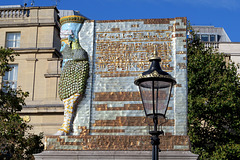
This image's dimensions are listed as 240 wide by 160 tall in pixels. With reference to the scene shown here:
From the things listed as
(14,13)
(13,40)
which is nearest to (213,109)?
(13,40)

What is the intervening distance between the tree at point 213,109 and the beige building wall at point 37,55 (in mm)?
11633

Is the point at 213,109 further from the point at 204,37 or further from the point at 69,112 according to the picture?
the point at 204,37

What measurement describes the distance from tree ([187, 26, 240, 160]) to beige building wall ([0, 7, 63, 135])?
1163cm

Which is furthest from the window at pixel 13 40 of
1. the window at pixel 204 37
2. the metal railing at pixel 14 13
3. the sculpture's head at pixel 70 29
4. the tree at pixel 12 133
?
the sculpture's head at pixel 70 29

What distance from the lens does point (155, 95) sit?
11422 millimetres

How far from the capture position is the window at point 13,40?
123 ft

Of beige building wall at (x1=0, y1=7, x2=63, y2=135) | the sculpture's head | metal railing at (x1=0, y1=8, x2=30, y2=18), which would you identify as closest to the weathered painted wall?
the sculpture's head

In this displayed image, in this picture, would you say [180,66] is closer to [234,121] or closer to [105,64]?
[105,64]

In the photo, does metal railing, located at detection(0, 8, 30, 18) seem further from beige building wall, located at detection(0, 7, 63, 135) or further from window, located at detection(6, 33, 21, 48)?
window, located at detection(6, 33, 21, 48)

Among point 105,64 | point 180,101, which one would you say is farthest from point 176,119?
point 105,64

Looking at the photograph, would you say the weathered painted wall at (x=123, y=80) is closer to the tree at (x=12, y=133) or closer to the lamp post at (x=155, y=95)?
the lamp post at (x=155, y=95)

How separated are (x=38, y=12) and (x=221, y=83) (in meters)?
16.9

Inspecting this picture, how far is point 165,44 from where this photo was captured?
54.2 feet

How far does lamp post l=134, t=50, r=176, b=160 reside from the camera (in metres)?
11.4
